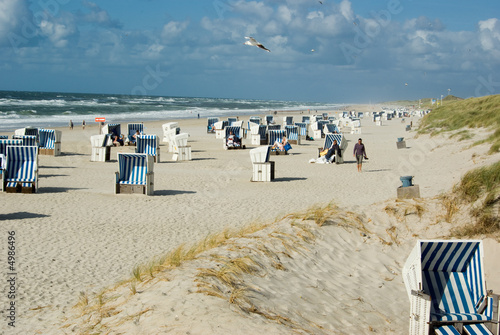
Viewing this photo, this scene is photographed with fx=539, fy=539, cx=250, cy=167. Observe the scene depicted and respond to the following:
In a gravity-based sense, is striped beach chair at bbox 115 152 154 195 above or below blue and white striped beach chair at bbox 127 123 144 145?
below

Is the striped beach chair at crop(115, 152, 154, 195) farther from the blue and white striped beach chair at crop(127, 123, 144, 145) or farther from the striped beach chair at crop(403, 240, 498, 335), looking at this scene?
the blue and white striped beach chair at crop(127, 123, 144, 145)

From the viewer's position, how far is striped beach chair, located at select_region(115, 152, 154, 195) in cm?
1408

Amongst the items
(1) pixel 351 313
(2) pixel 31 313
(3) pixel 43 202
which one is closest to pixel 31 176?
(3) pixel 43 202

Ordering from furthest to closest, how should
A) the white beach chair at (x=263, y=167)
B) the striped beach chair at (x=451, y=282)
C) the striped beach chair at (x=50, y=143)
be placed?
the striped beach chair at (x=50, y=143)
the white beach chair at (x=263, y=167)
the striped beach chair at (x=451, y=282)

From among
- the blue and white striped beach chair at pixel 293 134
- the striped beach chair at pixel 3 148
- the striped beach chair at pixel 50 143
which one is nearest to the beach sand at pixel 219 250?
the striped beach chair at pixel 3 148

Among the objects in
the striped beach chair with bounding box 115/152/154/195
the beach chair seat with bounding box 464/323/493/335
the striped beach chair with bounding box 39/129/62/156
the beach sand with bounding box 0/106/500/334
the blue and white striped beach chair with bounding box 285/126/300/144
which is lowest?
the beach chair seat with bounding box 464/323/493/335

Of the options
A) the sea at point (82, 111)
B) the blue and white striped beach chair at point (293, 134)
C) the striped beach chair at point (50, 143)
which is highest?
the sea at point (82, 111)

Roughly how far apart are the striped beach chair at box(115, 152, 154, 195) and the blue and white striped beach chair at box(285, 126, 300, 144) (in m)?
16.7

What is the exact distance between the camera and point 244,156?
23875mm

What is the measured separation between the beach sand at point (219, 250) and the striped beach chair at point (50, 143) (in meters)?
4.56

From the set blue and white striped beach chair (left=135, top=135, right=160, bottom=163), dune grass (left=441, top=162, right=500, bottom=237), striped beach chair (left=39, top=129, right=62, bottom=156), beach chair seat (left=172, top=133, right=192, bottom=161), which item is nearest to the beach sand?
dune grass (left=441, top=162, right=500, bottom=237)

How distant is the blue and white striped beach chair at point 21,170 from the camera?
46.4ft

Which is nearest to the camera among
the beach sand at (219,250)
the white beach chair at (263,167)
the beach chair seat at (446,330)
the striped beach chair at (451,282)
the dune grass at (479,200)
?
the beach sand at (219,250)

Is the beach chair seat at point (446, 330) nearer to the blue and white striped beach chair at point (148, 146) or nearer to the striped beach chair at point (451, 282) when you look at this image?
Answer: the striped beach chair at point (451, 282)
